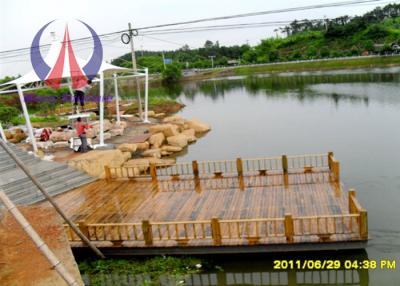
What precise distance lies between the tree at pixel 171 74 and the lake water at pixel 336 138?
112 feet

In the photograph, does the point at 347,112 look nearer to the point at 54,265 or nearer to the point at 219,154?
the point at 219,154

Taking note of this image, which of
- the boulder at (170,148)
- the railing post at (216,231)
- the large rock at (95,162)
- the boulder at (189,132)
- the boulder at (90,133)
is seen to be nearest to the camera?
the railing post at (216,231)

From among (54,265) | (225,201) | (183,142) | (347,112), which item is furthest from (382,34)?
(54,265)

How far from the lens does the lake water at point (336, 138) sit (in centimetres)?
920

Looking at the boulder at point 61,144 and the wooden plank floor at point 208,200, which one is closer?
the wooden plank floor at point 208,200

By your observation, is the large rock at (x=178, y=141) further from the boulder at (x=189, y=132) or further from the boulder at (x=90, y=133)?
the boulder at (x=90, y=133)

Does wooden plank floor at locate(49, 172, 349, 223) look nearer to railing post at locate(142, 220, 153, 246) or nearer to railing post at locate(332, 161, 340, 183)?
railing post at locate(332, 161, 340, 183)

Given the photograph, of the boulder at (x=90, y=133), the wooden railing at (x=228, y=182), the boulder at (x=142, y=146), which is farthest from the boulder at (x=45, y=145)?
the wooden railing at (x=228, y=182)

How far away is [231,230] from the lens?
9.36m

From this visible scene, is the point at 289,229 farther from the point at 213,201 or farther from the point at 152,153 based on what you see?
the point at 152,153

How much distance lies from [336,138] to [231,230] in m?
13.0

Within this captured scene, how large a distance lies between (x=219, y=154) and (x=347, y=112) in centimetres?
1269

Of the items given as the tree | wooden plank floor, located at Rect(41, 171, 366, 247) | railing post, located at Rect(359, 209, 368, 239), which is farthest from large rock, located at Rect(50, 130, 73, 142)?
the tree

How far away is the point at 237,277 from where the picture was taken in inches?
347
